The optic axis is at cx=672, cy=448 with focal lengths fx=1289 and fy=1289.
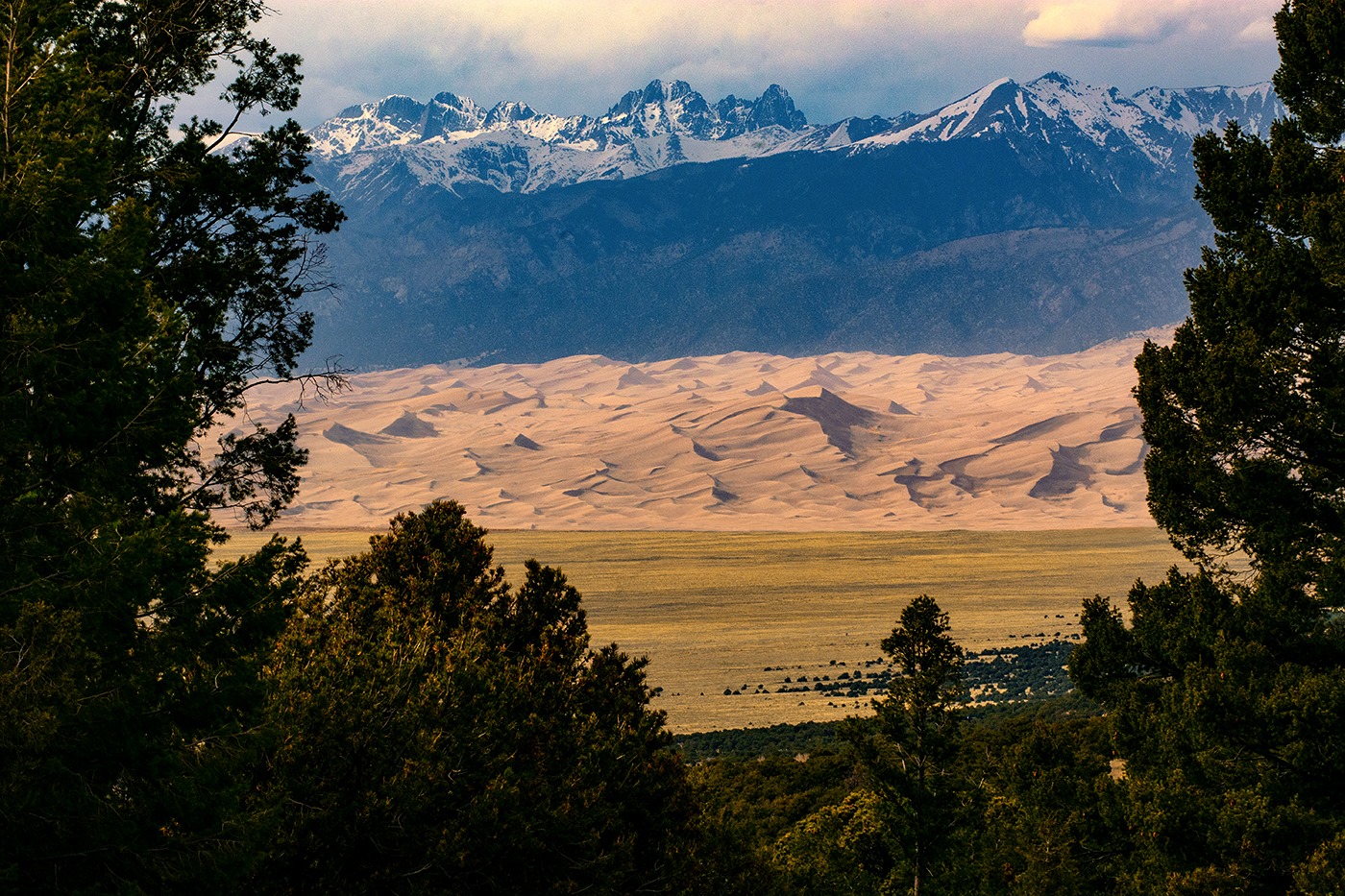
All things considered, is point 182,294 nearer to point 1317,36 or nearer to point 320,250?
point 320,250

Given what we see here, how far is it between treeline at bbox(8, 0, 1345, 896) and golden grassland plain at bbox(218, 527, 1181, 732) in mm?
46449

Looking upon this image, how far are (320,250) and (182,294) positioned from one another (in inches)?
74.8

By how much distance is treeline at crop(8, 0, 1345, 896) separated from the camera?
9195 mm

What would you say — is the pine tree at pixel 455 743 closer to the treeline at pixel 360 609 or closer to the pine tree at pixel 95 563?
the treeline at pixel 360 609

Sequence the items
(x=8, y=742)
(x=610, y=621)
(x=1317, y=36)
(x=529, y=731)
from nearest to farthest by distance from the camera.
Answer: (x=8, y=742), (x=1317, y=36), (x=529, y=731), (x=610, y=621)

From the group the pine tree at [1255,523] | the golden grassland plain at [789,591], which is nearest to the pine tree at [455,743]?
the pine tree at [1255,523]

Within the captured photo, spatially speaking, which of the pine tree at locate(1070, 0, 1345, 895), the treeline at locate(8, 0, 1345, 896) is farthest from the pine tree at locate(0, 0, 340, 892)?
the pine tree at locate(1070, 0, 1345, 895)

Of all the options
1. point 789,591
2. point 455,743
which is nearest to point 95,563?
point 455,743

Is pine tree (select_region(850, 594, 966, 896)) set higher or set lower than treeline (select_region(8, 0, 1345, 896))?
lower

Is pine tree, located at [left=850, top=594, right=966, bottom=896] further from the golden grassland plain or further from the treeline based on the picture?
the golden grassland plain

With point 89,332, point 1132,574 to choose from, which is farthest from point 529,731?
point 1132,574

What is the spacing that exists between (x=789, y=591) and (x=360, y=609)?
323ft

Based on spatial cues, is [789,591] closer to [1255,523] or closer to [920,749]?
[920,749]

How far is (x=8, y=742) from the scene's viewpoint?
320 inches
